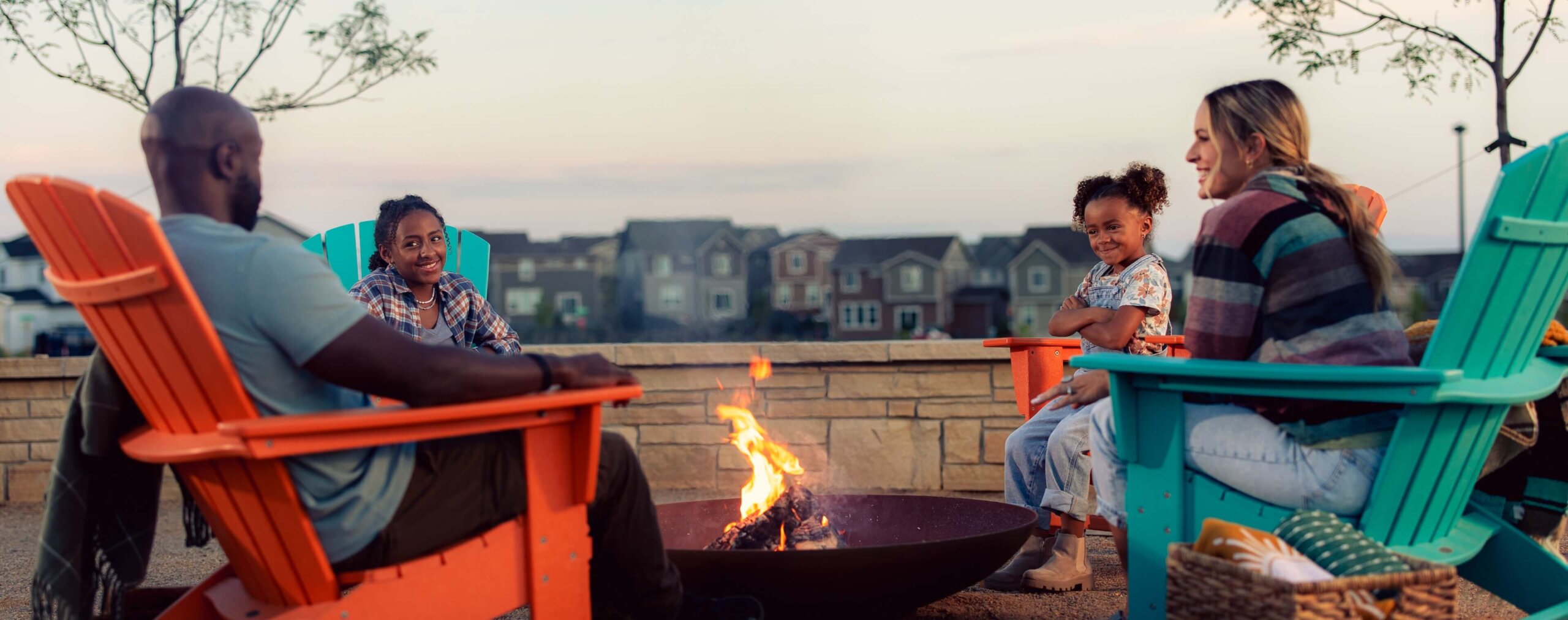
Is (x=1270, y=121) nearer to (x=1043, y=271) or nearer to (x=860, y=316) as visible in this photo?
(x=860, y=316)

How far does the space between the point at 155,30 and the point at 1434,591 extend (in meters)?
6.11

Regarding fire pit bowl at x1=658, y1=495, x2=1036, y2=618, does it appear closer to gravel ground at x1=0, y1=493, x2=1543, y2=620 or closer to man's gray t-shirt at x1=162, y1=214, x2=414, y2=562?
gravel ground at x1=0, y1=493, x2=1543, y2=620

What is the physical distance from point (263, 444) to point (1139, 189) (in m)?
2.50

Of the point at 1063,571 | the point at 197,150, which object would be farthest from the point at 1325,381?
the point at 197,150

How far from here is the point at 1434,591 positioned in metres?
1.75

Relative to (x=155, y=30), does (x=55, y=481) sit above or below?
below

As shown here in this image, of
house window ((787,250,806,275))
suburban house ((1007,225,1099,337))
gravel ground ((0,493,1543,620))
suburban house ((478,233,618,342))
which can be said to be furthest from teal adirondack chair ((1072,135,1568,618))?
suburban house ((478,233,618,342))

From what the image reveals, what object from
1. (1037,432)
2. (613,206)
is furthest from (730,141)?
(1037,432)

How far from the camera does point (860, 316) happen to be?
1965 inches

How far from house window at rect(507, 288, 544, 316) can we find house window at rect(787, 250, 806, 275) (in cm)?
1141

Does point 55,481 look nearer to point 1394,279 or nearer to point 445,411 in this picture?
point 445,411

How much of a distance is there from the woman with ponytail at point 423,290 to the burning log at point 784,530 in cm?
106

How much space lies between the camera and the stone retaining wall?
15.8 ft

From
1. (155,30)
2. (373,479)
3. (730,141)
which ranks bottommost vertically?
(373,479)
